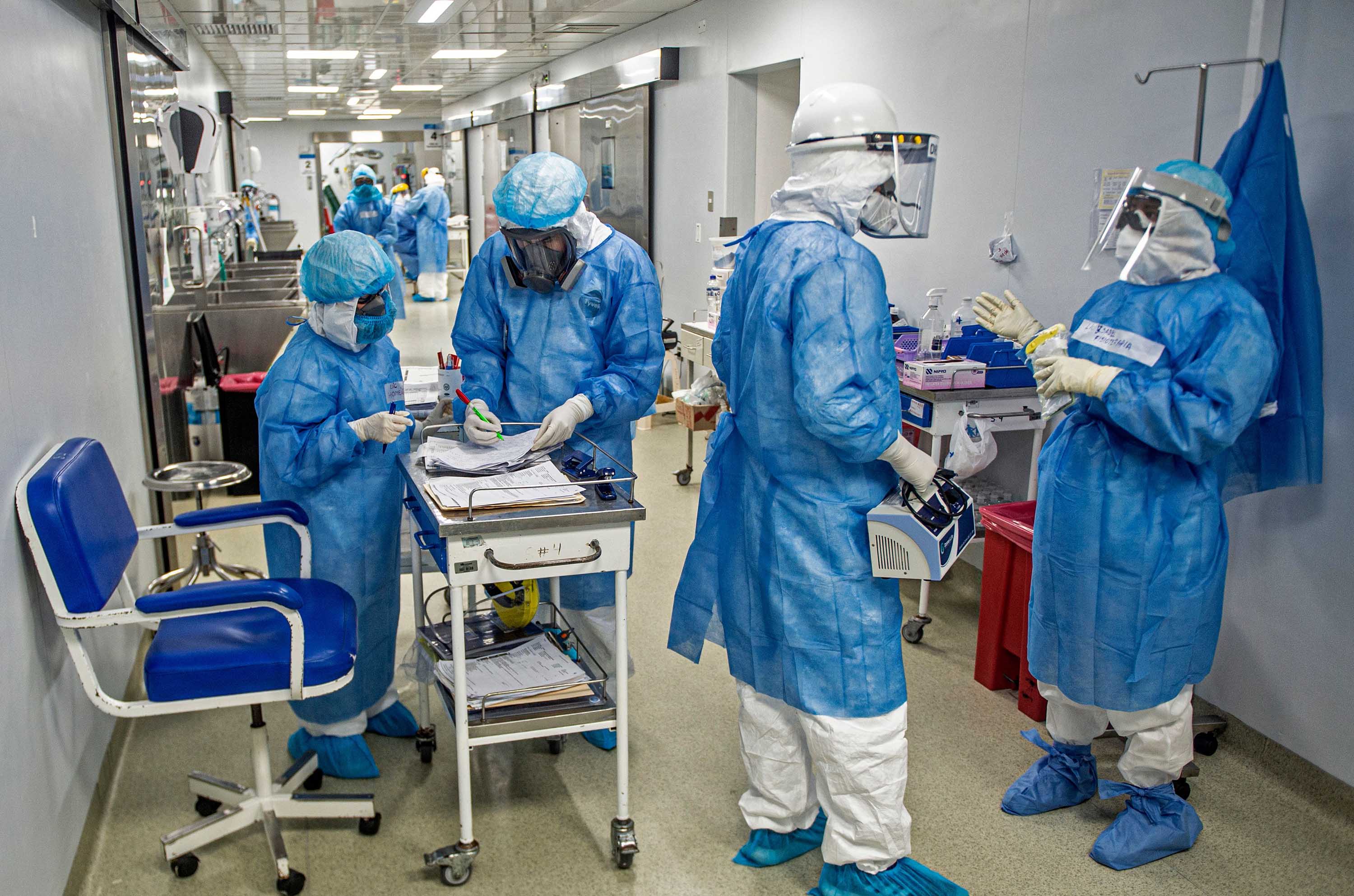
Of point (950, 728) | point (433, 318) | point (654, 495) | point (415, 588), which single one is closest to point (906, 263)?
point (654, 495)

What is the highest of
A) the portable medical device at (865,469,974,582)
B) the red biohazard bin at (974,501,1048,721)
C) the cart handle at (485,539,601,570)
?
the portable medical device at (865,469,974,582)


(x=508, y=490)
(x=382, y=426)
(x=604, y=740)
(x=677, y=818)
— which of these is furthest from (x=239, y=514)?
(x=677, y=818)

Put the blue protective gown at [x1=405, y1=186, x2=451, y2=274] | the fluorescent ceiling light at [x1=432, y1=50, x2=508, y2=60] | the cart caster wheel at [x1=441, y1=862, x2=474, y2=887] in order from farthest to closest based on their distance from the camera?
1. the blue protective gown at [x1=405, y1=186, x2=451, y2=274]
2. the fluorescent ceiling light at [x1=432, y1=50, x2=508, y2=60]
3. the cart caster wheel at [x1=441, y1=862, x2=474, y2=887]

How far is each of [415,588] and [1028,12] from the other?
9.92 feet

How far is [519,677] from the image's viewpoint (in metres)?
2.30

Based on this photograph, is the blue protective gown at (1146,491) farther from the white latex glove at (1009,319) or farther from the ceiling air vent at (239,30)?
the ceiling air vent at (239,30)

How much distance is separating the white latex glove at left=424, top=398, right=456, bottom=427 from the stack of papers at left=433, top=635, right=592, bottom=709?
727 millimetres

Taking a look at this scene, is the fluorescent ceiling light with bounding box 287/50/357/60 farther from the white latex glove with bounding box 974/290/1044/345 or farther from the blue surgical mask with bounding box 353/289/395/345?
the white latex glove with bounding box 974/290/1044/345

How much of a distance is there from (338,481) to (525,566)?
0.68 m

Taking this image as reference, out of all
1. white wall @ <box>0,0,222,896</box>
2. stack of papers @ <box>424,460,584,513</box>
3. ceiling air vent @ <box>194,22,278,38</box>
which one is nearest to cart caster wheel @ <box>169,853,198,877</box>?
white wall @ <box>0,0,222,896</box>

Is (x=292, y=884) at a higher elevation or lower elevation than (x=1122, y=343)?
lower

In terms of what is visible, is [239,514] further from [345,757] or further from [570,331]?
[570,331]

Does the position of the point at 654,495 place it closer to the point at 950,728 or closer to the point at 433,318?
the point at 950,728

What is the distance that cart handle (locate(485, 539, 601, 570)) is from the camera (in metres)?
2.03
